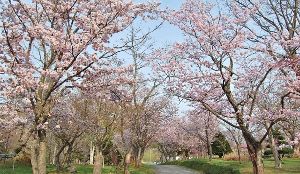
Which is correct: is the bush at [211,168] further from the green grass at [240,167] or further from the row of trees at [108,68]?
the row of trees at [108,68]

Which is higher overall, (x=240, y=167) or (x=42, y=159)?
(x=42, y=159)

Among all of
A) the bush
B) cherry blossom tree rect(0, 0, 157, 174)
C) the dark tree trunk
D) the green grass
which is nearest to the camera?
cherry blossom tree rect(0, 0, 157, 174)

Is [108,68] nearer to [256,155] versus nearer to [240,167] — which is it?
[256,155]

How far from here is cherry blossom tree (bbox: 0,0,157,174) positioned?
11.0 meters

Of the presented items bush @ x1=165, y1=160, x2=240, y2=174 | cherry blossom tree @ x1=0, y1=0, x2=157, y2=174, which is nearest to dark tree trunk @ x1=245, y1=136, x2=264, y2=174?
cherry blossom tree @ x1=0, y1=0, x2=157, y2=174

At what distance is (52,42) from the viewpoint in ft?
35.1

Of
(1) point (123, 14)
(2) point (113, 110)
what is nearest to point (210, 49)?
(1) point (123, 14)

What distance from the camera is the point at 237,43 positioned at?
16641 millimetres

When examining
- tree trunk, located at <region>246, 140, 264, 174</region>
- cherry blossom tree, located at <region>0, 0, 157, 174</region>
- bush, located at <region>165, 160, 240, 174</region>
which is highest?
cherry blossom tree, located at <region>0, 0, 157, 174</region>

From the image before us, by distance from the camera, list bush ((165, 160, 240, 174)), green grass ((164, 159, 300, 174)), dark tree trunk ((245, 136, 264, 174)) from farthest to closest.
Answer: bush ((165, 160, 240, 174)) → green grass ((164, 159, 300, 174)) → dark tree trunk ((245, 136, 264, 174))

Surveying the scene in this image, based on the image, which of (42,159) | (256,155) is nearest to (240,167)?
(256,155)

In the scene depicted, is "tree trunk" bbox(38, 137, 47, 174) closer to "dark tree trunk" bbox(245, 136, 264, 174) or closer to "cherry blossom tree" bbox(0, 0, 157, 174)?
"cherry blossom tree" bbox(0, 0, 157, 174)

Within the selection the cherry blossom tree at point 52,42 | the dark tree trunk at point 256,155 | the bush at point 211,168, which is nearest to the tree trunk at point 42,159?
the cherry blossom tree at point 52,42

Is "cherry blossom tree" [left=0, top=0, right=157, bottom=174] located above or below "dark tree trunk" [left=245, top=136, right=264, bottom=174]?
above
